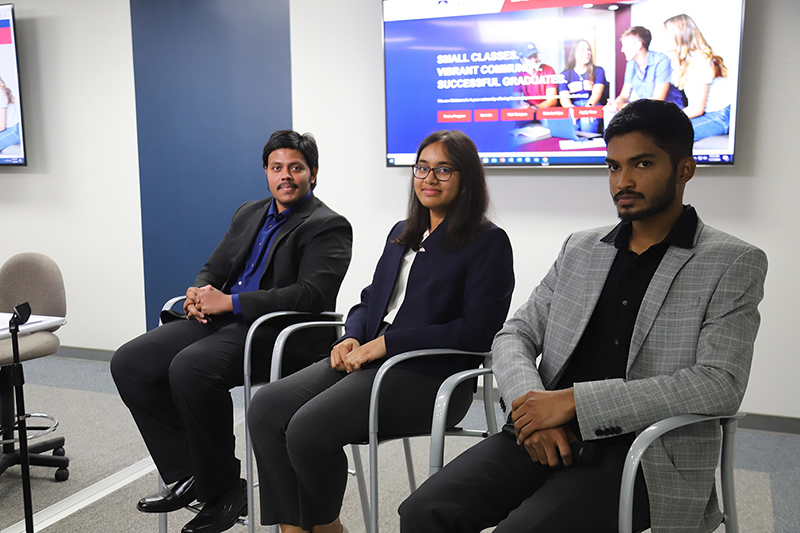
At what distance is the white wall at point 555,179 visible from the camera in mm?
2930

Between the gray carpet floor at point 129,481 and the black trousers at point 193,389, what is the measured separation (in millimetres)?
272

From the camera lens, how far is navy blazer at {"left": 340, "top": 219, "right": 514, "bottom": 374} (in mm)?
1839

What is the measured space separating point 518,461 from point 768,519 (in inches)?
55.0

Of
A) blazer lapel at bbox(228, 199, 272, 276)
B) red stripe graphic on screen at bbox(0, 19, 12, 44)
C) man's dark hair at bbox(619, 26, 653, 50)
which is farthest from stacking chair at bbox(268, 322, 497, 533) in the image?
red stripe graphic on screen at bbox(0, 19, 12, 44)

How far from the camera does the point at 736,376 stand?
4.39 feet

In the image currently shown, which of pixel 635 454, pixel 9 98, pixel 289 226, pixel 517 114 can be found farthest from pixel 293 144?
pixel 9 98

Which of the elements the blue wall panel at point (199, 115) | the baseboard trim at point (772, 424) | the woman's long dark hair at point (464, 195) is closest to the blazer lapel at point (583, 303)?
the woman's long dark hair at point (464, 195)

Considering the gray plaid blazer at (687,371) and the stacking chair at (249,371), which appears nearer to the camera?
the gray plaid blazer at (687,371)

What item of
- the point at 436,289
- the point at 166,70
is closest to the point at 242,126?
the point at 166,70

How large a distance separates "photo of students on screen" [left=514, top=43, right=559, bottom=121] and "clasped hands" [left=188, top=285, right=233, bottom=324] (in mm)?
1727

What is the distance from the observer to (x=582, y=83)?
10.2ft

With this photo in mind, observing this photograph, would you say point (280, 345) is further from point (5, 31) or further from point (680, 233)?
point (5, 31)

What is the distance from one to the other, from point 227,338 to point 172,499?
1.75 ft

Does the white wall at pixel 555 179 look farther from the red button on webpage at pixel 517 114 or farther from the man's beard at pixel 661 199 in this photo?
the man's beard at pixel 661 199
